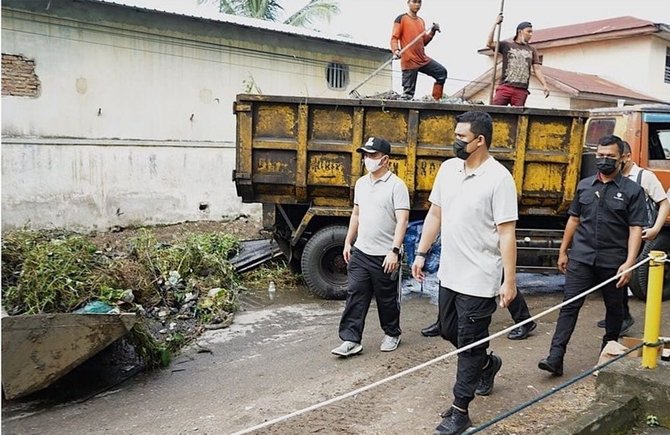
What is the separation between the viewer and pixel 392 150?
6664 millimetres

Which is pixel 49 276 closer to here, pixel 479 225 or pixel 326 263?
pixel 326 263

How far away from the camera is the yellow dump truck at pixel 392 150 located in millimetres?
6609

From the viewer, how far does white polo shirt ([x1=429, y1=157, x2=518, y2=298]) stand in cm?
337

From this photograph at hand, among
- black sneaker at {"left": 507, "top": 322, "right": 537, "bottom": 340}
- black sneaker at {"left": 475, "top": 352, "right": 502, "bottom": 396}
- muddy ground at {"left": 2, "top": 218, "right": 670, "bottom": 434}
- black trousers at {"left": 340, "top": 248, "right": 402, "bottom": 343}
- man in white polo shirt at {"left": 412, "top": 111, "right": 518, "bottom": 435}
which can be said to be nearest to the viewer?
man in white polo shirt at {"left": 412, "top": 111, "right": 518, "bottom": 435}

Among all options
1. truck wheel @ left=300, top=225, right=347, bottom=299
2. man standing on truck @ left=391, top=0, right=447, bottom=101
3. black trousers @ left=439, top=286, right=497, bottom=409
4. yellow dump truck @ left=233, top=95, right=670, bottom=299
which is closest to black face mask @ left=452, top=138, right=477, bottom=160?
black trousers @ left=439, top=286, right=497, bottom=409

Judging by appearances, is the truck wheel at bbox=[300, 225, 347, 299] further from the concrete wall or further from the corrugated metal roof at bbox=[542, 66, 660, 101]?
the corrugated metal roof at bbox=[542, 66, 660, 101]

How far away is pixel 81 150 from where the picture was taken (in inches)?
425

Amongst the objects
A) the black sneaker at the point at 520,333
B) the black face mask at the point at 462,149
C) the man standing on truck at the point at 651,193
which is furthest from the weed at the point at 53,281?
the man standing on truck at the point at 651,193

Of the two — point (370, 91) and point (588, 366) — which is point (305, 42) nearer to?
point (370, 91)

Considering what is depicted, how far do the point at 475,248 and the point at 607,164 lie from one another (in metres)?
1.52

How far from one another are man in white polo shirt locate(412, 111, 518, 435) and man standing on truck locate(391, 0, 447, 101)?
4.29 metres

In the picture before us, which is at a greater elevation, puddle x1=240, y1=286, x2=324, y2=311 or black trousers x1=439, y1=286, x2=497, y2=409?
black trousers x1=439, y1=286, x2=497, y2=409

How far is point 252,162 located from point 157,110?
19.4 ft

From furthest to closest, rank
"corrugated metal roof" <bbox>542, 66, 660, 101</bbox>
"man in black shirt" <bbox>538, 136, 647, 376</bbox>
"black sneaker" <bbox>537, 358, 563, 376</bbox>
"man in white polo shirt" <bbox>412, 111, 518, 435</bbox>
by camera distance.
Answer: "corrugated metal roof" <bbox>542, 66, 660, 101</bbox>, "black sneaker" <bbox>537, 358, 563, 376</bbox>, "man in black shirt" <bbox>538, 136, 647, 376</bbox>, "man in white polo shirt" <bbox>412, 111, 518, 435</bbox>
